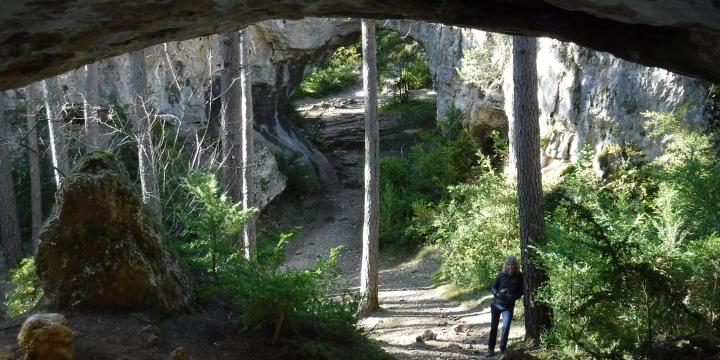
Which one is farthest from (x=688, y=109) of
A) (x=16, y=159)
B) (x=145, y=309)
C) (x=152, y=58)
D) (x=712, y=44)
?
(x=16, y=159)

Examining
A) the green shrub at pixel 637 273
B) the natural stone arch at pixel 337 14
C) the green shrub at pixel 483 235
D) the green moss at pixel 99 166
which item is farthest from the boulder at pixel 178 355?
the green shrub at pixel 483 235

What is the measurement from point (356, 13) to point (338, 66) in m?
27.9

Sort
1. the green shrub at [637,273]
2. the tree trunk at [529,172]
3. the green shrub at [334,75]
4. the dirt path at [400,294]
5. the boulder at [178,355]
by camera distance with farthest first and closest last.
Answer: the green shrub at [334,75], the dirt path at [400,294], the tree trunk at [529,172], the boulder at [178,355], the green shrub at [637,273]

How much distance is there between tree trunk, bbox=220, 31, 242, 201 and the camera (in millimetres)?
11766

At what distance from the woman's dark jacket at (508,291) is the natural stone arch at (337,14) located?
18.7ft

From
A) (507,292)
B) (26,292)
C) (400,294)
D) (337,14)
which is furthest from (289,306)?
(400,294)

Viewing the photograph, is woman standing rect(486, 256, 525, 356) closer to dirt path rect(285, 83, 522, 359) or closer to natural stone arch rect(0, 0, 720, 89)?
dirt path rect(285, 83, 522, 359)

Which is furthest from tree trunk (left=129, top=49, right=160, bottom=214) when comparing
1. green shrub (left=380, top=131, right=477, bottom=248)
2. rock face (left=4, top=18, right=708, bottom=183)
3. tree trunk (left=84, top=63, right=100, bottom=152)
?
green shrub (left=380, top=131, right=477, bottom=248)

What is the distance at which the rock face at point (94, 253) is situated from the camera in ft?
23.3

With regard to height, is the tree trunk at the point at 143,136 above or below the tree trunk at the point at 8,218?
above

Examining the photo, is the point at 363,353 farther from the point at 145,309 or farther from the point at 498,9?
the point at 498,9

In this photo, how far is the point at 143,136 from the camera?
11.5m

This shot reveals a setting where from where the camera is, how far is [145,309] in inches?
286

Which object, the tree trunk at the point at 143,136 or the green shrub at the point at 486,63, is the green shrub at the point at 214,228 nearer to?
the tree trunk at the point at 143,136
